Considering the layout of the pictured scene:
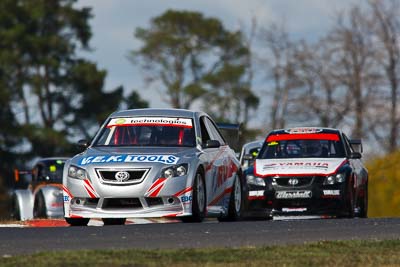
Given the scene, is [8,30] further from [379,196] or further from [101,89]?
[379,196]

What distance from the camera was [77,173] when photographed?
18.5 m

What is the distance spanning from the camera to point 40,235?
1587 cm

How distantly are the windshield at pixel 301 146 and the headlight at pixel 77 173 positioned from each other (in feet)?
18.3

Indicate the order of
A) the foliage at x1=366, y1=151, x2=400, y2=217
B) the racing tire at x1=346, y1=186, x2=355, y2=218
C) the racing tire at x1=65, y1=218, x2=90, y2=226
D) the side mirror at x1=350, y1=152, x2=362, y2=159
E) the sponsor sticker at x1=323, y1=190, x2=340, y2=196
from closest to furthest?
1. the racing tire at x1=65, y1=218, x2=90, y2=226
2. the sponsor sticker at x1=323, y1=190, x2=340, y2=196
3. the racing tire at x1=346, y1=186, x2=355, y2=218
4. the side mirror at x1=350, y1=152, x2=362, y2=159
5. the foliage at x1=366, y1=151, x2=400, y2=217

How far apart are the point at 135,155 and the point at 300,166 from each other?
4539mm

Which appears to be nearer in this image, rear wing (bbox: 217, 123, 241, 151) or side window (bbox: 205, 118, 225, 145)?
side window (bbox: 205, 118, 225, 145)

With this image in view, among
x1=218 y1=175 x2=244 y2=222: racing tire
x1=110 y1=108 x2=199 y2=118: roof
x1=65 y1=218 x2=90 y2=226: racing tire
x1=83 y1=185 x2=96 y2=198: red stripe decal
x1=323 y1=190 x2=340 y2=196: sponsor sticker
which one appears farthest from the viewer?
x1=323 y1=190 x2=340 y2=196: sponsor sticker

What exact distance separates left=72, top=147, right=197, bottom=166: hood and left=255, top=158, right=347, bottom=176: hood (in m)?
3.55

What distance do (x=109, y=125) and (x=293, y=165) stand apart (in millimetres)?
3747

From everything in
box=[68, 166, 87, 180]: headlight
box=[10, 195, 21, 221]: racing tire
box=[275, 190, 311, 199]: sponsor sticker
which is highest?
box=[68, 166, 87, 180]: headlight

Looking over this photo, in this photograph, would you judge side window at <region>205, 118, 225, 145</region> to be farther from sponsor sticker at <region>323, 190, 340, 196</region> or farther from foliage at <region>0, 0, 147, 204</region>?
foliage at <region>0, 0, 147, 204</region>

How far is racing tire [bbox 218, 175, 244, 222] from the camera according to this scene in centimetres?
2070

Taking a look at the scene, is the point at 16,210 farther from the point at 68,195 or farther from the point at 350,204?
the point at 68,195

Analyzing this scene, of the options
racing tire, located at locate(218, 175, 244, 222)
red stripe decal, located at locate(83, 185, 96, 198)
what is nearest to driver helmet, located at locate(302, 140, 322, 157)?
racing tire, located at locate(218, 175, 244, 222)
